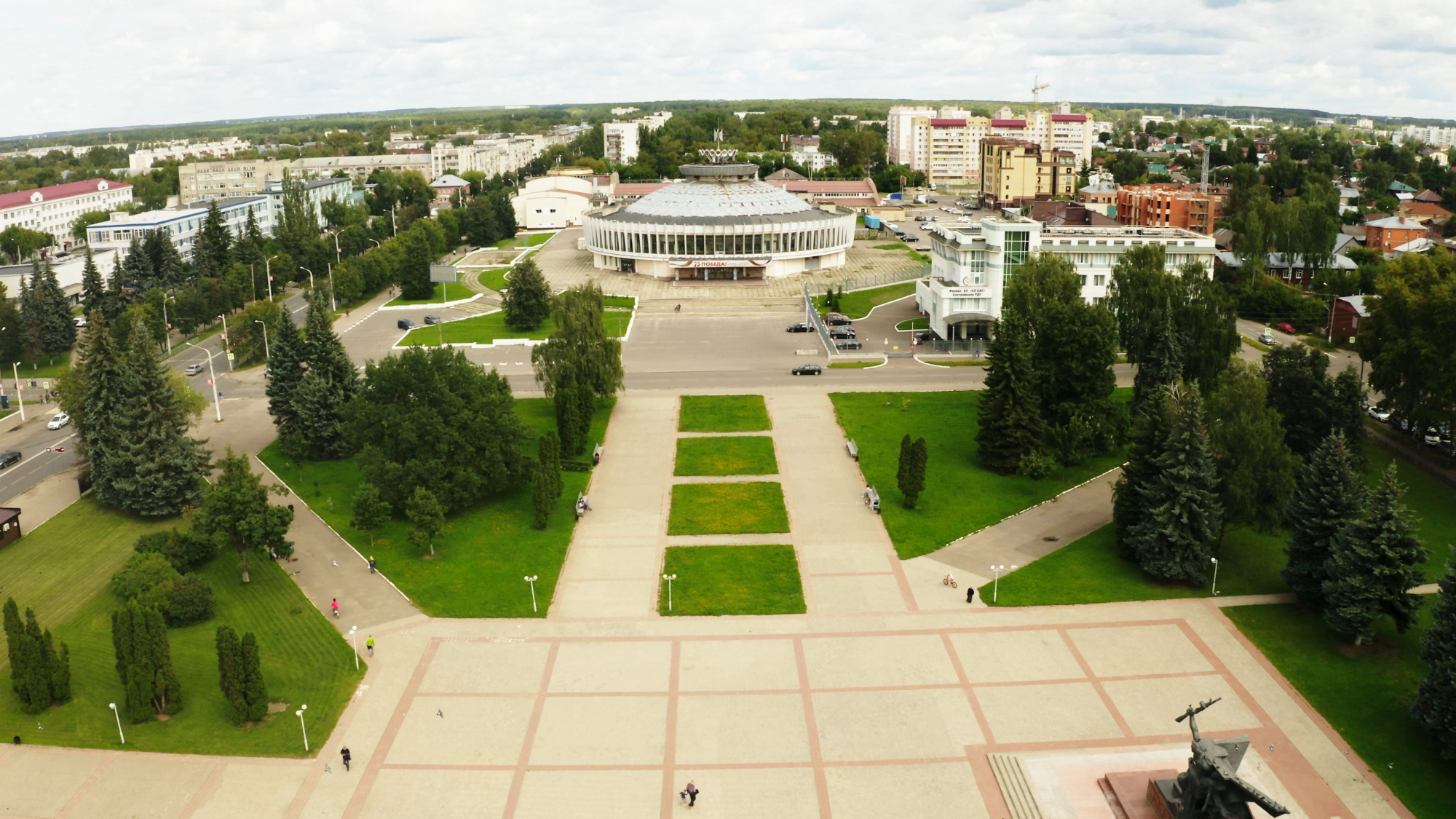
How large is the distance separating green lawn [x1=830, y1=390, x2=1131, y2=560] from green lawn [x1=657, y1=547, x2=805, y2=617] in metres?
5.70

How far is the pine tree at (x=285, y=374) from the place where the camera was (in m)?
57.6

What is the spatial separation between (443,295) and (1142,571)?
81000mm

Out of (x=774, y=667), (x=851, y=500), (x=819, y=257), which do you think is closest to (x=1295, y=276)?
(x=819, y=257)

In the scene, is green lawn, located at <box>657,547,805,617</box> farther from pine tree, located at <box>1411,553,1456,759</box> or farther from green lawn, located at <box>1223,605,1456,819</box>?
pine tree, located at <box>1411,553,1456,759</box>

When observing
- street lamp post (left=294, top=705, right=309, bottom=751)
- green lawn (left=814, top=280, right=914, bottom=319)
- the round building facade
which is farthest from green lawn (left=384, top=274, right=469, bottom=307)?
street lamp post (left=294, top=705, right=309, bottom=751)

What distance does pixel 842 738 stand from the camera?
102ft

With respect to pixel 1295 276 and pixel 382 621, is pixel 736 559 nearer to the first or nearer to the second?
pixel 382 621

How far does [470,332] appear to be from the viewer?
3499 inches

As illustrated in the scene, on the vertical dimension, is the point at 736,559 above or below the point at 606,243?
below

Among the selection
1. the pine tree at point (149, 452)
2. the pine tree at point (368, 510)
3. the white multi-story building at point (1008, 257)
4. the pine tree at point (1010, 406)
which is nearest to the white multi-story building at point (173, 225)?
the pine tree at point (149, 452)

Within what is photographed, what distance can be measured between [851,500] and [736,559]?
347 inches

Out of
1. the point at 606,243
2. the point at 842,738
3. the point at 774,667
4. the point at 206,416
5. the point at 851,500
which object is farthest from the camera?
the point at 606,243

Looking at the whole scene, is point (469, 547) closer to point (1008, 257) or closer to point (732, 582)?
point (732, 582)

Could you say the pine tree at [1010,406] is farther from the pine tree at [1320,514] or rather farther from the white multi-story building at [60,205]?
the white multi-story building at [60,205]
